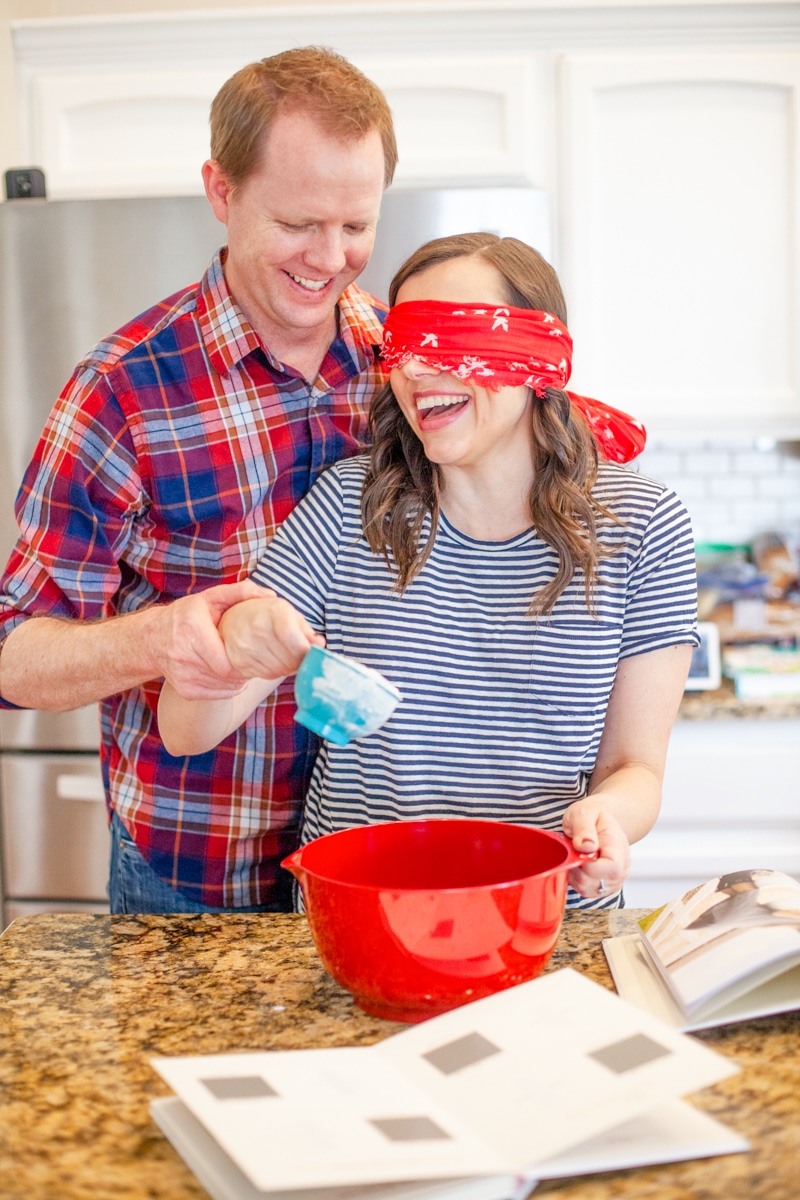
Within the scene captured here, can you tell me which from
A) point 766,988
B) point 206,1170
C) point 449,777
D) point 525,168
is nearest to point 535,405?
point 449,777

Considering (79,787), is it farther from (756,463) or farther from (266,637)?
(756,463)

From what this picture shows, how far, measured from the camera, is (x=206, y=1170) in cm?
72

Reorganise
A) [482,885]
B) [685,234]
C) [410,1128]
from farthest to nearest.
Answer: [685,234] → [482,885] → [410,1128]

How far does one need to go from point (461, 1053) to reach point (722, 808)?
70.4 inches

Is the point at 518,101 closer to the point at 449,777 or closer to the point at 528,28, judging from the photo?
the point at 528,28

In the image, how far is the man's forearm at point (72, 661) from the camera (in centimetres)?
124

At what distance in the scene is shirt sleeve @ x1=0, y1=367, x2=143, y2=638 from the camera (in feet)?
4.70

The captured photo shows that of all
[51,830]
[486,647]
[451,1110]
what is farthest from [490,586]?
[51,830]

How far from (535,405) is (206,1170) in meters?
0.97

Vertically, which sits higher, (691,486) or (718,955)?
(691,486)

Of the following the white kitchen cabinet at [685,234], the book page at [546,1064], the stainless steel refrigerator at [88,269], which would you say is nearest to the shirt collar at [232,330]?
the stainless steel refrigerator at [88,269]

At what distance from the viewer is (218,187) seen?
4.82 feet

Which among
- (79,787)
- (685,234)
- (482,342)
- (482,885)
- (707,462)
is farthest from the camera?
(707,462)

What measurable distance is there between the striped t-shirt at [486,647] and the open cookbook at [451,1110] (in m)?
0.50
